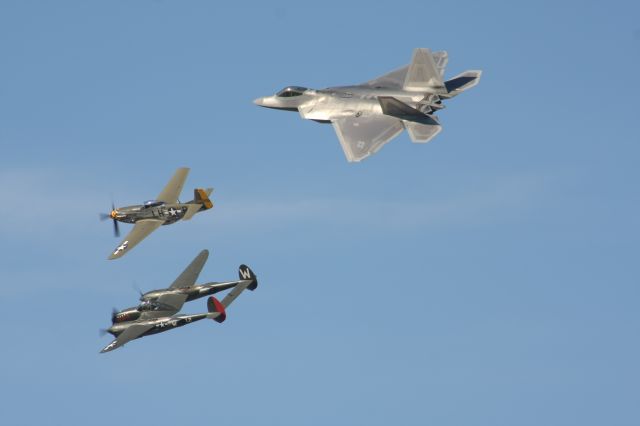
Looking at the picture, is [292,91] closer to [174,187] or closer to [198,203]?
[198,203]

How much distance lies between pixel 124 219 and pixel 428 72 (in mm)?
30121

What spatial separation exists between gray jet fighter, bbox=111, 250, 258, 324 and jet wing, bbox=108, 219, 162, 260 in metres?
4.40

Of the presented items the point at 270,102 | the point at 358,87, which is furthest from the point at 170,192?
the point at 358,87

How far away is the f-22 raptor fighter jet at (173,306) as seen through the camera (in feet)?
330

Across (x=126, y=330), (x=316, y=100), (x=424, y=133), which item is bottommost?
(x=126, y=330)

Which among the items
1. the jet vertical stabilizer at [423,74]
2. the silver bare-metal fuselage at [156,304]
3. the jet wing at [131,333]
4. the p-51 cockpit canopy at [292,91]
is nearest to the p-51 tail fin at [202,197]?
the silver bare-metal fuselage at [156,304]

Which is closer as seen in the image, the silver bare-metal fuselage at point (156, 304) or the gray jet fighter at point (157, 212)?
the silver bare-metal fuselage at point (156, 304)

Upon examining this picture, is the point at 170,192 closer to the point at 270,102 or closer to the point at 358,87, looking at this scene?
the point at 270,102

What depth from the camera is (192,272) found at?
107750 mm

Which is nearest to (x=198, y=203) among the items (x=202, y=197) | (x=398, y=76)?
(x=202, y=197)

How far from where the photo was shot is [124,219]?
108 m

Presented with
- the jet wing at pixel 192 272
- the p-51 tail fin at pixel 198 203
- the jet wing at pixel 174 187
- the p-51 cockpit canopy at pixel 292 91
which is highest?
the p-51 cockpit canopy at pixel 292 91

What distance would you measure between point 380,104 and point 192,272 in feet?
75.0

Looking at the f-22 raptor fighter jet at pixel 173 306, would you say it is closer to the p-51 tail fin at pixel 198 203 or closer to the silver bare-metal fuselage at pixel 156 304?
the silver bare-metal fuselage at pixel 156 304
